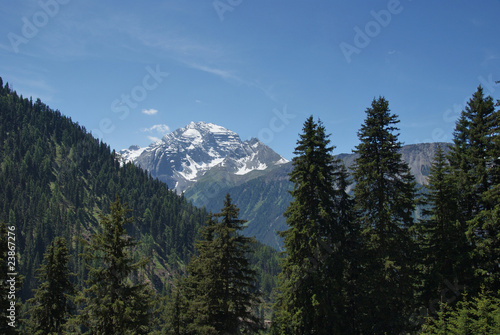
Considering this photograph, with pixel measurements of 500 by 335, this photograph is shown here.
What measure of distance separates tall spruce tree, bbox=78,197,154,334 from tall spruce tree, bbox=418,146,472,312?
19663mm

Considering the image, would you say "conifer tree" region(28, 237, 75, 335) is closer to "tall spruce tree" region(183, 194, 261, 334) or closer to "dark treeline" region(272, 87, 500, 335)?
"tall spruce tree" region(183, 194, 261, 334)

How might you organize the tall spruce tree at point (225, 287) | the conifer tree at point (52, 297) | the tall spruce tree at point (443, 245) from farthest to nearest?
the conifer tree at point (52, 297)
the tall spruce tree at point (225, 287)
the tall spruce tree at point (443, 245)

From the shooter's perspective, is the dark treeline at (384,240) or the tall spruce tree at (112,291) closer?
the tall spruce tree at (112,291)

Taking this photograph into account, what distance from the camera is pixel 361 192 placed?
24703 millimetres

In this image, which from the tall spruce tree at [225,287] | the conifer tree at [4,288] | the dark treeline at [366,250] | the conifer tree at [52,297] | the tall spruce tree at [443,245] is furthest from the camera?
the conifer tree at [52,297]

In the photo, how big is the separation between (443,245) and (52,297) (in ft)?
97.0

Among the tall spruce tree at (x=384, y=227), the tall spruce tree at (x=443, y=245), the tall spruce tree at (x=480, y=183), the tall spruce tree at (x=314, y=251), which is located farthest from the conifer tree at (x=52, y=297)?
the tall spruce tree at (x=480, y=183)

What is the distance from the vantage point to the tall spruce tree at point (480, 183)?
855 inches

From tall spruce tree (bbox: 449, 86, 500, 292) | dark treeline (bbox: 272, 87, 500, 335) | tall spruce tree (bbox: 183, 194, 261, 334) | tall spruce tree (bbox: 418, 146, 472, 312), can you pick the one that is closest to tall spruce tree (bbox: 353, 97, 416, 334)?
dark treeline (bbox: 272, 87, 500, 335)

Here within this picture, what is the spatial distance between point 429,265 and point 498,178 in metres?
7.86

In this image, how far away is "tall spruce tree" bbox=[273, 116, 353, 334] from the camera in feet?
75.6

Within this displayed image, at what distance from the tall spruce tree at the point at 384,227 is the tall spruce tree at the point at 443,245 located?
5.20 feet

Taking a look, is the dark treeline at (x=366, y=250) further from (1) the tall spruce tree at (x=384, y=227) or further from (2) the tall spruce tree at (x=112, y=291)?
(2) the tall spruce tree at (x=112, y=291)

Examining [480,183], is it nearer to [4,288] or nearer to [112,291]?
[112,291]
